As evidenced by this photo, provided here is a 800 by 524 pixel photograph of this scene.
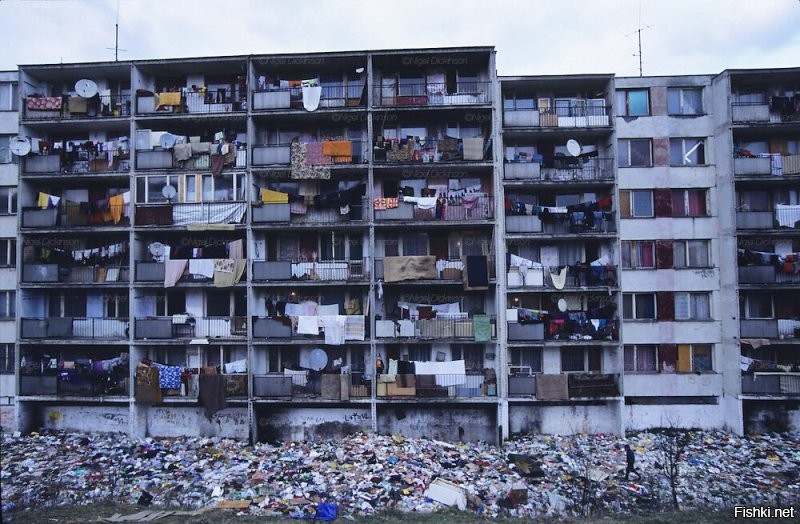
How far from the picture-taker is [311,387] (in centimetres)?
2291

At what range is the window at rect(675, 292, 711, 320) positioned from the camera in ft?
79.8

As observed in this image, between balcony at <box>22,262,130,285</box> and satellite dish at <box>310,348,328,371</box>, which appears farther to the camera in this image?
balcony at <box>22,262,130,285</box>

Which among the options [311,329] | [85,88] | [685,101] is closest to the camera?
[311,329]

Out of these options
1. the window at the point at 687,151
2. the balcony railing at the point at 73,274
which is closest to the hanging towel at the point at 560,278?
the window at the point at 687,151

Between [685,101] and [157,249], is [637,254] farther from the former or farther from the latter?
[157,249]

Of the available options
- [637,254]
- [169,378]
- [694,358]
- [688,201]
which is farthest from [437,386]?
[688,201]

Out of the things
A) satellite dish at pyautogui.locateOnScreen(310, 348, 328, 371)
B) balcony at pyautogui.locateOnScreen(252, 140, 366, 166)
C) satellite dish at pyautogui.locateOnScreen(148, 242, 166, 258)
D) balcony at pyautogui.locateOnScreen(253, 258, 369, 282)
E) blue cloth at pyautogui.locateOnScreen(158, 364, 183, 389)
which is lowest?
blue cloth at pyautogui.locateOnScreen(158, 364, 183, 389)

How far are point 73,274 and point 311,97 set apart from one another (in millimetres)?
13946

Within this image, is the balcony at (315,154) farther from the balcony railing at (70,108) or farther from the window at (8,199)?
the window at (8,199)

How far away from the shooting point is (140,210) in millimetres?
23453

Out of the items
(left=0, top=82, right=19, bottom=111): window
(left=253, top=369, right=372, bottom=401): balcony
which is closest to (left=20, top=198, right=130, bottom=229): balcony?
(left=0, top=82, right=19, bottom=111): window

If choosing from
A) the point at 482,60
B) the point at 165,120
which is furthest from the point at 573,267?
the point at 165,120

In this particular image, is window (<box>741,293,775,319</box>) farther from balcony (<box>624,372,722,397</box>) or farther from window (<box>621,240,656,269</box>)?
window (<box>621,240,656,269</box>)

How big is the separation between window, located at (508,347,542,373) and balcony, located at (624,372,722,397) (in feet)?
13.6
